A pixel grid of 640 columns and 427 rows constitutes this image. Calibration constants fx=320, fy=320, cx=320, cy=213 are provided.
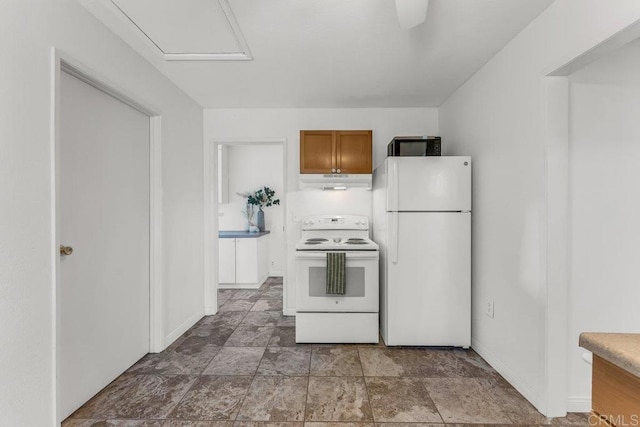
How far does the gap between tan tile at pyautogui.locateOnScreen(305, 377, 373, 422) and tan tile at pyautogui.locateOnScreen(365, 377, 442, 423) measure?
0.06 meters

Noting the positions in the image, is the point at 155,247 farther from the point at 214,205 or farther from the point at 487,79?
the point at 487,79

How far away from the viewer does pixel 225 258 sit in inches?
188

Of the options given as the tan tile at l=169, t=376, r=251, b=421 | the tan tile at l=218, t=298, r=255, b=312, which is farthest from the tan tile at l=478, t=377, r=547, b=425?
the tan tile at l=218, t=298, r=255, b=312

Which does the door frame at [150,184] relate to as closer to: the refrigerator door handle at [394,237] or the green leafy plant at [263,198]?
the refrigerator door handle at [394,237]

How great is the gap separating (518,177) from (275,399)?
7.13ft

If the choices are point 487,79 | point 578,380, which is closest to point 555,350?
point 578,380

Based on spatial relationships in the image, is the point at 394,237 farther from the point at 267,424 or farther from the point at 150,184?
Result: the point at 150,184

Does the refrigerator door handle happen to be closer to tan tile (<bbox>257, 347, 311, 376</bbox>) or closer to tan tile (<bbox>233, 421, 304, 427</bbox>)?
tan tile (<bbox>257, 347, 311, 376</bbox>)

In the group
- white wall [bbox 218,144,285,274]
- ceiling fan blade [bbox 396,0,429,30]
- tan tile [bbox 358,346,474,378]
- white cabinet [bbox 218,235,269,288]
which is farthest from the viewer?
white wall [bbox 218,144,285,274]

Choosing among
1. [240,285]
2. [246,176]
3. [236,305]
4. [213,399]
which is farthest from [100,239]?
[246,176]

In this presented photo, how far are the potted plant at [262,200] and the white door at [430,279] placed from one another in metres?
3.01

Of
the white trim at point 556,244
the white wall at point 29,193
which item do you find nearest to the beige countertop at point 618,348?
the white trim at point 556,244

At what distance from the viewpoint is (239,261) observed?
15.6 feet

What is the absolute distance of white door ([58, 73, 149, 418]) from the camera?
6.15 feet
